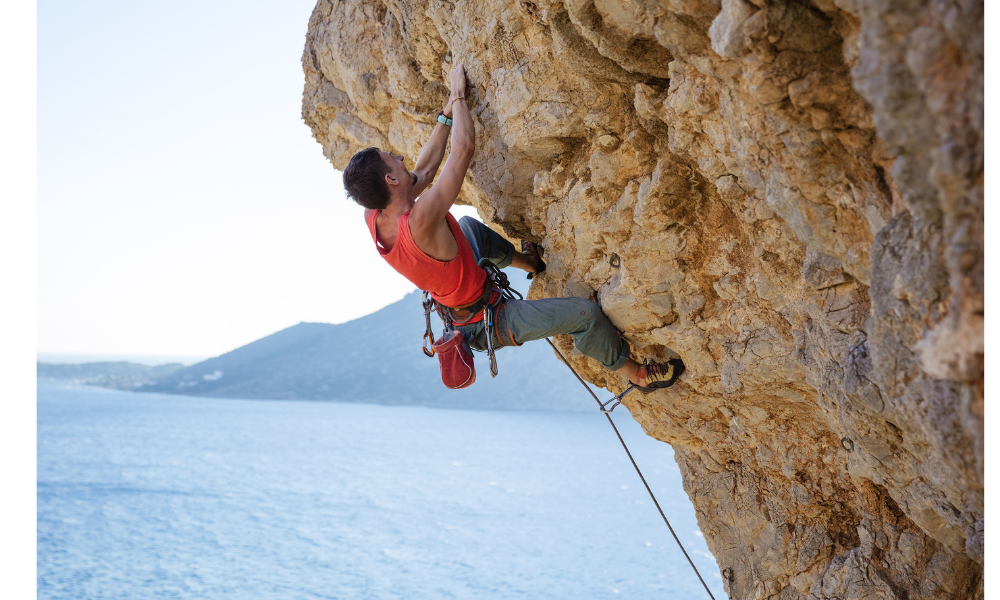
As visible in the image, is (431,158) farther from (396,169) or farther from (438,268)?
(438,268)

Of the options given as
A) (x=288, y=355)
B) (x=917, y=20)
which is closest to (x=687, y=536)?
(x=917, y=20)

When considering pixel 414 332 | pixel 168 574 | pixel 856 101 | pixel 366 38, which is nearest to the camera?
pixel 856 101

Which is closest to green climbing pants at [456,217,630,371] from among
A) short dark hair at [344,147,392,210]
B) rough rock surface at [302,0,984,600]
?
rough rock surface at [302,0,984,600]

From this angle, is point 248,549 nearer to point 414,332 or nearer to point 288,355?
point 414,332

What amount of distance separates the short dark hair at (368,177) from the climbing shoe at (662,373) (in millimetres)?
1837

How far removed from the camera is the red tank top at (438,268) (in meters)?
3.44

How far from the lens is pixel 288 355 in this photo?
A: 89.2 m

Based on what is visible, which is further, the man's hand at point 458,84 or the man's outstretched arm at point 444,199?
the man's hand at point 458,84

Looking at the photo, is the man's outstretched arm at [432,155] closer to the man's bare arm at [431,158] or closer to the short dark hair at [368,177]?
the man's bare arm at [431,158]

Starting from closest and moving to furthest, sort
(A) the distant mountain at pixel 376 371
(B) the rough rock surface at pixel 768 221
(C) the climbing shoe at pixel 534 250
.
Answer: (B) the rough rock surface at pixel 768 221
(C) the climbing shoe at pixel 534 250
(A) the distant mountain at pixel 376 371

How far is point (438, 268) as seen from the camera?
354 cm

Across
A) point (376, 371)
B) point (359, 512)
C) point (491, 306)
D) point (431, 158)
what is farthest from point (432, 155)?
point (376, 371)

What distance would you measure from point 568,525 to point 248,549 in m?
18.4

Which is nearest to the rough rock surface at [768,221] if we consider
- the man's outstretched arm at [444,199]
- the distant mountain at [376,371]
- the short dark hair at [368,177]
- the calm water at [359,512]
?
the man's outstretched arm at [444,199]
